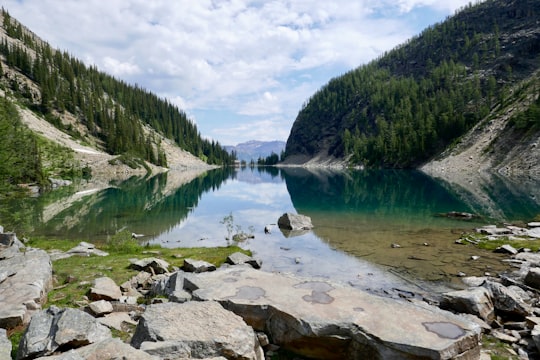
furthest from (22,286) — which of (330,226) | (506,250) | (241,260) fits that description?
(330,226)

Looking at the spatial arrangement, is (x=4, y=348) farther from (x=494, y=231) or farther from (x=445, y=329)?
(x=494, y=231)

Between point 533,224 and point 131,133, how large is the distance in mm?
154858

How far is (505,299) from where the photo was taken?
13.0m

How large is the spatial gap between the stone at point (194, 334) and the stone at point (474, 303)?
8240 millimetres

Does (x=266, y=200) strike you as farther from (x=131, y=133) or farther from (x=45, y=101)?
(x=45, y=101)

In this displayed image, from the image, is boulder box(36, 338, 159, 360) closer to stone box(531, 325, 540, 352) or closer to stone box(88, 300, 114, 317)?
stone box(88, 300, 114, 317)

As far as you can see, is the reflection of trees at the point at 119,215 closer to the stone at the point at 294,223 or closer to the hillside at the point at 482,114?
the stone at the point at 294,223

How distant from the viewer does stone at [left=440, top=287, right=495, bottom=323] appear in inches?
497

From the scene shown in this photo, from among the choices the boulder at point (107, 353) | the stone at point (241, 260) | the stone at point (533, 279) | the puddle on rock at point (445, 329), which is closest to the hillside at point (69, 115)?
the stone at point (241, 260)

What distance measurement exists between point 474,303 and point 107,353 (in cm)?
1207

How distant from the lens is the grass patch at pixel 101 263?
14289 millimetres

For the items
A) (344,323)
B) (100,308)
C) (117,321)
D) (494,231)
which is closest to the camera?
(344,323)

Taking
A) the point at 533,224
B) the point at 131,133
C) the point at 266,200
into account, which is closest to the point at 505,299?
the point at 533,224

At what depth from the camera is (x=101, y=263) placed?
19500 millimetres
